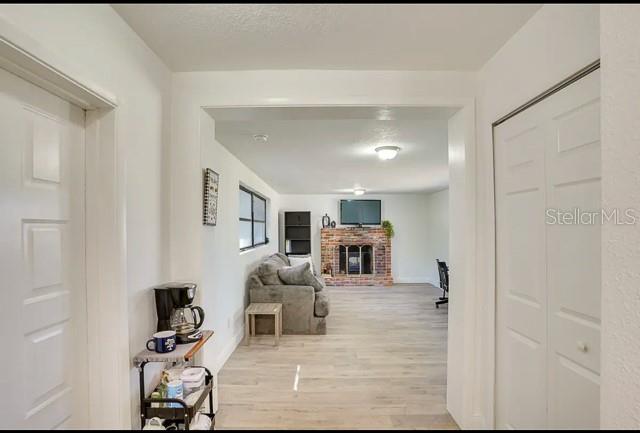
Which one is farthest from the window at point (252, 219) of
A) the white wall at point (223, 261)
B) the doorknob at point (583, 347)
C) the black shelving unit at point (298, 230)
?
the doorknob at point (583, 347)

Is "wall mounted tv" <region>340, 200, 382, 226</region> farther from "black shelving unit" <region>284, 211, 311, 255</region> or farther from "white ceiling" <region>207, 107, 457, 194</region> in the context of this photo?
"white ceiling" <region>207, 107, 457, 194</region>

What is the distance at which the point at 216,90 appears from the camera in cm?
194

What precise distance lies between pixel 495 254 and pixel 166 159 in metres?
2.15

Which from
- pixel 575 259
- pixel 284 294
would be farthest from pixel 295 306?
pixel 575 259

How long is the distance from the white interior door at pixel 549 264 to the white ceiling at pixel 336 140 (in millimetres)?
676

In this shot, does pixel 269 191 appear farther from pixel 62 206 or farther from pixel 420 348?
pixel 62 206

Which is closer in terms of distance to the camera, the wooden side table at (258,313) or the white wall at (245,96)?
the white wall at (245,96)

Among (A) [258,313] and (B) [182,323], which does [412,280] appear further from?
(B) [182,323]

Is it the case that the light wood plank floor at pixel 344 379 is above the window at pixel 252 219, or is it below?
below

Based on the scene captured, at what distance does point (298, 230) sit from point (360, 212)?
1.73 metres

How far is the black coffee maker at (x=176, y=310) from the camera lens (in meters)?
1.62

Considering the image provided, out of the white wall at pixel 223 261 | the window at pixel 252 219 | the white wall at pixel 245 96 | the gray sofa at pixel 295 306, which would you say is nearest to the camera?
the white wall at pixel 245 96

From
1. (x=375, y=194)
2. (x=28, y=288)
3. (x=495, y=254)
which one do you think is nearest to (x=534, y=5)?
(x=495, y=254)

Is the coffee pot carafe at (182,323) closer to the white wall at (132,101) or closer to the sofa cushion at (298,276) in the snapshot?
the white wall at (132,101)
